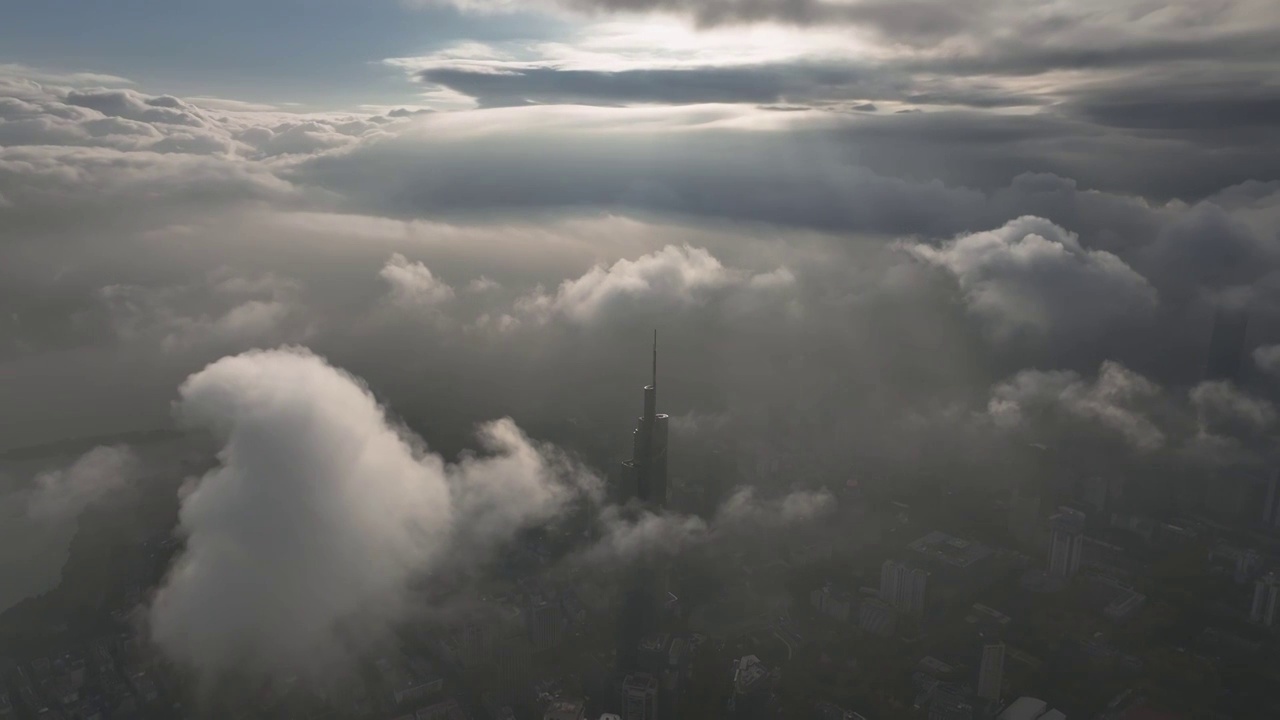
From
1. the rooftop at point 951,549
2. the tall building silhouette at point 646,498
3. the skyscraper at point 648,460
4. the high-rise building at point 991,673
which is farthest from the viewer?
the rooftop at point 951,549

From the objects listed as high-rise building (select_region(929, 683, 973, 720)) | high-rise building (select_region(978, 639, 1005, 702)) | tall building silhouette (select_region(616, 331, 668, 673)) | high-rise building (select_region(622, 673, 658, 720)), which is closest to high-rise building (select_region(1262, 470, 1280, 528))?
high-rise building (select_region(978, 639, 1005, 702))

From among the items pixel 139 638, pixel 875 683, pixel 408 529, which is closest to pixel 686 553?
pixel 875 683

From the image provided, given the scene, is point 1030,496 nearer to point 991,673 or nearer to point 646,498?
point 991,673

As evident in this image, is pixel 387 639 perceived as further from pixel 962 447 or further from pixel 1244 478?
pixel 1244 478

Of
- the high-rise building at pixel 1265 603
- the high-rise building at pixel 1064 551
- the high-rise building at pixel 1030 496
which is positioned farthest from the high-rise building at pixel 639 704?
the high-rise building at pixel 1265 603

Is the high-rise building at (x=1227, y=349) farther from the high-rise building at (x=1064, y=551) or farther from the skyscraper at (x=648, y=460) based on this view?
the skyscraper at (x=648, y=460)

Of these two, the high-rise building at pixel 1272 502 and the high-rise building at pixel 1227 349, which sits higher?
the high-rise building at pixel 1227 349

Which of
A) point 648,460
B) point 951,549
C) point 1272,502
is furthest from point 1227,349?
point 648,460
